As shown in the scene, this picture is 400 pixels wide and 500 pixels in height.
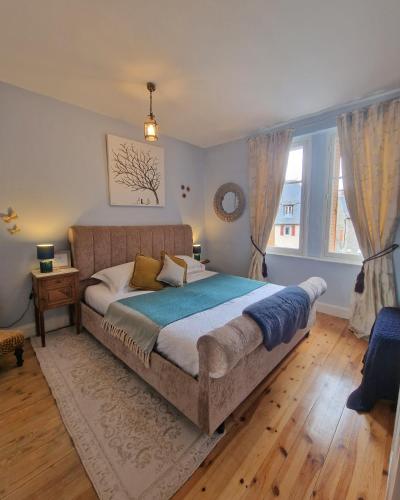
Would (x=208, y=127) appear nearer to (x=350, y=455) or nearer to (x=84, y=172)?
(x=84, y=172)

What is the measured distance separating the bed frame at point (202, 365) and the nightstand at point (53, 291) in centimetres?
18

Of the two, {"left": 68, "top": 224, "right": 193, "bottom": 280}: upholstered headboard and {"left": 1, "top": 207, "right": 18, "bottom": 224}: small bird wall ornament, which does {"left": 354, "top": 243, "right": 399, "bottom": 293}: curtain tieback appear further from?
{"left": 1, "top": 207, "right": 18, "bottom": 224}: small bird wall ornament

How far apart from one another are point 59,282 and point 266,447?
2.35 metres

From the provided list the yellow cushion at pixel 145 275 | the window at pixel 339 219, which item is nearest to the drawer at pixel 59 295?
the yellow cushion at pixel 145 275

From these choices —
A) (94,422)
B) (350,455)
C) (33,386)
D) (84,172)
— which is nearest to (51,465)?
(94,422)

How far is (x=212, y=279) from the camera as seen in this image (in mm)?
3016

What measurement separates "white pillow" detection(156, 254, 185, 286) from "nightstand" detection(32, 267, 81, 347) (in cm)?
94

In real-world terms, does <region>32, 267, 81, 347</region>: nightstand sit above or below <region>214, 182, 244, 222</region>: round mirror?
below

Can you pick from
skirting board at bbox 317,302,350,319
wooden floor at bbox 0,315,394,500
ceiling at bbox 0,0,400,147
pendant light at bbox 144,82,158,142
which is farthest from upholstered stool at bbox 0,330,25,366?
skirting board at bbox 317,302,350,319

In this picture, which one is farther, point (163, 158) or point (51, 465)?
point (163, 158)

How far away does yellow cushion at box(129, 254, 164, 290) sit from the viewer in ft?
8.59

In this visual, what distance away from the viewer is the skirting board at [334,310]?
2.96 m

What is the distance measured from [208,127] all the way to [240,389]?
3.33m

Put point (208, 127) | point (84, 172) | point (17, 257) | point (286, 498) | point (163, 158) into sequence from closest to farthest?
1. point (286, 498)
2. point (17, 257)
3. point (84, 172)
4. point (208, 127)
5. point (163, 158)
